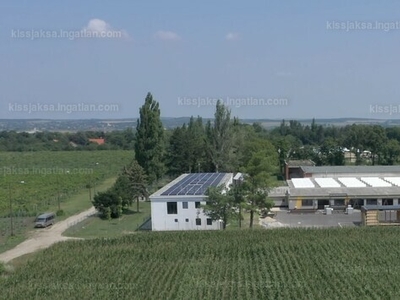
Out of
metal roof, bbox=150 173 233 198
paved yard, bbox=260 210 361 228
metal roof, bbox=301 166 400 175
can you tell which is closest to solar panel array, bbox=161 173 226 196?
metal roof, bbox=150 173 233 198

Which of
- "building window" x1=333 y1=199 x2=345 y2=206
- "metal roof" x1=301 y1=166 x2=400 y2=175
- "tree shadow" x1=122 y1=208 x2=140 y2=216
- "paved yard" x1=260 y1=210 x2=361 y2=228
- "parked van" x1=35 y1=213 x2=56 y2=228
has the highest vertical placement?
"metal roof" x1=301 y1=166 x2=400 y2=175


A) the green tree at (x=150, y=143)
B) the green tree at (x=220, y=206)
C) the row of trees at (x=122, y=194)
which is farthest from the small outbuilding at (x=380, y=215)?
the green tree at (x=150, y=143)

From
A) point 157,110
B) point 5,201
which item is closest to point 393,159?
point 157,110

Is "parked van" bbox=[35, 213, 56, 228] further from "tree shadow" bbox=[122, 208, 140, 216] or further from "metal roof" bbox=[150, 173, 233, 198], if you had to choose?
"metal roof" bbox=[150, 173, 233, 198]

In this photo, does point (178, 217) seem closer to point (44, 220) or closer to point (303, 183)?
point (44, 220)

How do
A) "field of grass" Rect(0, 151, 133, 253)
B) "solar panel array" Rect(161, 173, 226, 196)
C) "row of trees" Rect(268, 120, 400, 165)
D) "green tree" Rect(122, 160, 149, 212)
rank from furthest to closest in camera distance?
"row of trees" Rect(268, 120, 400, 165) < "green tree" Rect(122, 160, 149, 212) < "field of grass" Rect(0, 151, 133, 253) < "solar panel array" Rect(161, 173, 226, 196)

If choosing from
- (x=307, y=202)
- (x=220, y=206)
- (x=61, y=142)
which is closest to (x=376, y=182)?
(x=307, y=202)

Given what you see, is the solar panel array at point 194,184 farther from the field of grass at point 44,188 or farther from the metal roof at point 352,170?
the metal roof at point 352,170
